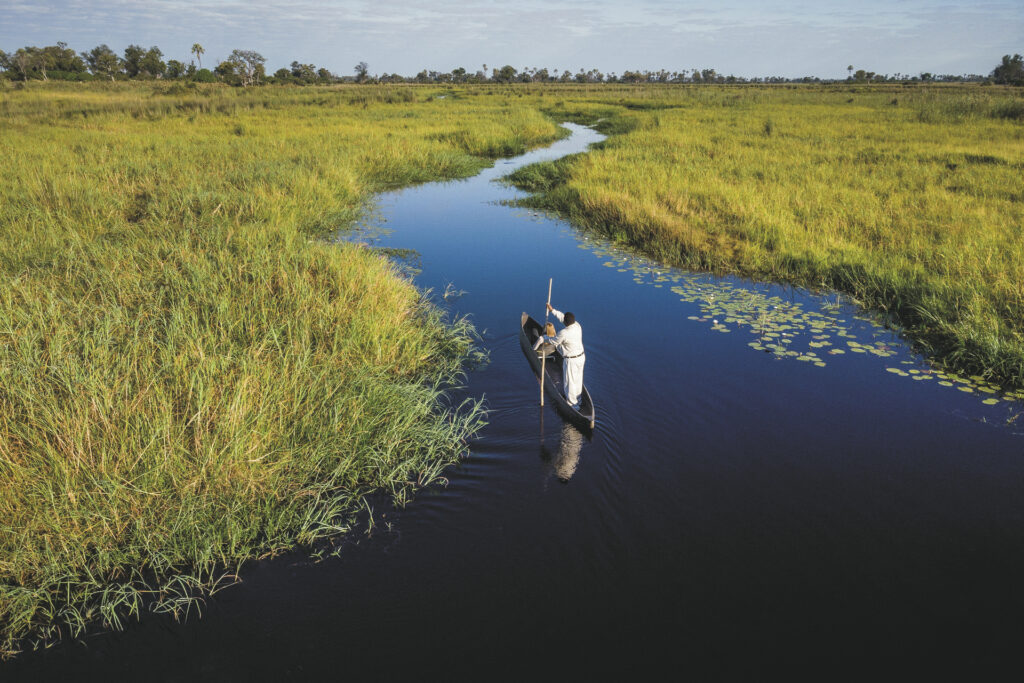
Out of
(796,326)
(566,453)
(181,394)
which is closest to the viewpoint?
(181,394)

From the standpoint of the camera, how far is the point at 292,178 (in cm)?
1297

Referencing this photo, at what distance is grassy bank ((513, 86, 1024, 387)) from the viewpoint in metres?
7.64

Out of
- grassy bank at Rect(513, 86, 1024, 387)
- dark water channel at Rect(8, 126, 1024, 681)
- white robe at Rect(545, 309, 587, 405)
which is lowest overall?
dark water channel at Rect(8, 126, 1024, 681)

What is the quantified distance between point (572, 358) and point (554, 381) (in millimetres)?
841

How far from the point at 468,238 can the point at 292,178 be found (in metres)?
4.56

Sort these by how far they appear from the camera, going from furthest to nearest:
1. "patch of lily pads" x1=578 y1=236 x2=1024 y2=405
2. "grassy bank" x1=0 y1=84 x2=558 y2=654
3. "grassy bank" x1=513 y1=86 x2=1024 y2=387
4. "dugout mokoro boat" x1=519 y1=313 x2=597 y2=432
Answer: "grassy bank" x1=513 y1=86 x2=1024 y2=387
"patch of lily pads" x1=578 y1=236 x2=1024 y2=405
"dugout mokoro boat" x1=519 y1=313 x2=597 y2=432
"grassy bank" x1=0 y1=84 x2=558 y2=654

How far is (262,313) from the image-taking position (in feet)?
19.7

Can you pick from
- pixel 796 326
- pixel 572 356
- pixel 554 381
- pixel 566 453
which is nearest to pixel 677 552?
pixel 566 453

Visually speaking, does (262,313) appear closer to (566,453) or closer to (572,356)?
(572,356)

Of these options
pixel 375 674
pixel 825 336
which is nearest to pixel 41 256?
pixel 375 674

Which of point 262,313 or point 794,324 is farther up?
point 262,313

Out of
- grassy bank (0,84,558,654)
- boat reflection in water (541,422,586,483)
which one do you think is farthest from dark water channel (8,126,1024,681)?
grassy bank (0,84,558,654)

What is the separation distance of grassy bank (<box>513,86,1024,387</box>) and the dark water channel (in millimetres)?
1056

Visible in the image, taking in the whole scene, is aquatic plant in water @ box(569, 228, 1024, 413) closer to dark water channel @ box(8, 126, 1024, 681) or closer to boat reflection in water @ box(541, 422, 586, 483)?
dark water channel @ box(8, 126, 1024, 681)
